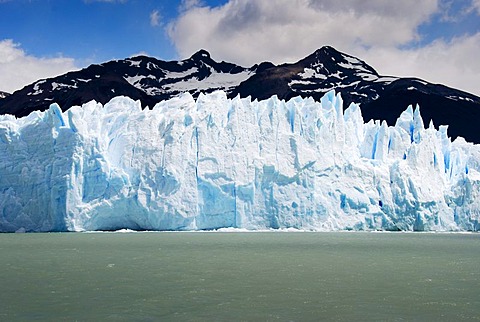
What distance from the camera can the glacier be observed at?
23.1m

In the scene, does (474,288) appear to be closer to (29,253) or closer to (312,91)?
(29,253)

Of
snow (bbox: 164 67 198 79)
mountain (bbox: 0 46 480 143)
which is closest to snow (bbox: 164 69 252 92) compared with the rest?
mountain (bbox: 0 46 480 143)

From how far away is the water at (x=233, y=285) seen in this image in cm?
680

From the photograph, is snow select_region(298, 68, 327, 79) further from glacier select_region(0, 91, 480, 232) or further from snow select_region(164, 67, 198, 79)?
glacier select_region(0, 91, 480, 232)

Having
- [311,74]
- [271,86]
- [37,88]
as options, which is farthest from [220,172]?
[311,74]

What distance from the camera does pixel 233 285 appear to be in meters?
8.81

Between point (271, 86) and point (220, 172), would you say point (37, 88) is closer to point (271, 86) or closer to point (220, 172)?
point (271, 86)

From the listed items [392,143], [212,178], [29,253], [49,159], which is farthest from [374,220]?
[29,253]

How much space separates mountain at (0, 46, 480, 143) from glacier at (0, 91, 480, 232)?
3162cm

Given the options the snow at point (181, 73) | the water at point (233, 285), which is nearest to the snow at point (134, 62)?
the snow at point (181, 73)

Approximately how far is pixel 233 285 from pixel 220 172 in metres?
15.8

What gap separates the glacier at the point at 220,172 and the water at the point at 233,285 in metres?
8.77

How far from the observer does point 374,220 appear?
26.3 m

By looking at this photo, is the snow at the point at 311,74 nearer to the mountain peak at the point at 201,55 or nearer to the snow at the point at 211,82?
the snow at the point at 211,82
